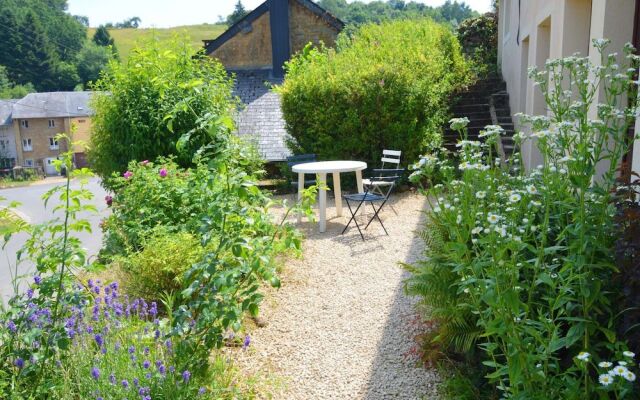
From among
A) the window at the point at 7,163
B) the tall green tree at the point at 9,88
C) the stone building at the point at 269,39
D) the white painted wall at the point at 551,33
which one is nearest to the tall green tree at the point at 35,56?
the tall green tree at the point at 9,88

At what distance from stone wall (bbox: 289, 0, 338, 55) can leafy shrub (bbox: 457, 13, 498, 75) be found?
463 cm

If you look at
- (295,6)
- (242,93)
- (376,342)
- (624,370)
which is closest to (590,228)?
(624,370)

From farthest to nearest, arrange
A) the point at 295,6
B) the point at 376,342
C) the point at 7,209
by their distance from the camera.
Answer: the point at 295,6
the point at 376,342
the point at 7,209

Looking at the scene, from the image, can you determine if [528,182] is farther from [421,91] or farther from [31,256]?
[421,91]

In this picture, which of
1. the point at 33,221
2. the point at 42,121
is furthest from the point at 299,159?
the point at 42,121

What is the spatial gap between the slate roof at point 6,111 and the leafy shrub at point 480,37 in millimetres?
51339

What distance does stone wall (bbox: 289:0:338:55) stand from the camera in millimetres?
17438

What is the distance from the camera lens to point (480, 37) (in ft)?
60.3

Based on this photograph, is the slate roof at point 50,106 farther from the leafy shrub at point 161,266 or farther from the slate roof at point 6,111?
the leafy shrub at point 161,266

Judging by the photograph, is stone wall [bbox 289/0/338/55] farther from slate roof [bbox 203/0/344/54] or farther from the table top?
the table top

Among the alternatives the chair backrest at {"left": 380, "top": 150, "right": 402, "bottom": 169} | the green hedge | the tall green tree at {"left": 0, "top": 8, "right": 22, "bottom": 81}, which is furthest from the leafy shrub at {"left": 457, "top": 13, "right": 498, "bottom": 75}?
the tall green tree at {"left": 0, "top": 8, "right": 22, "bottom": 81}

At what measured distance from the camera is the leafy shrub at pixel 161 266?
176 inches

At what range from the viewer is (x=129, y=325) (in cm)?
345

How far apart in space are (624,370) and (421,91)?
8.85m
